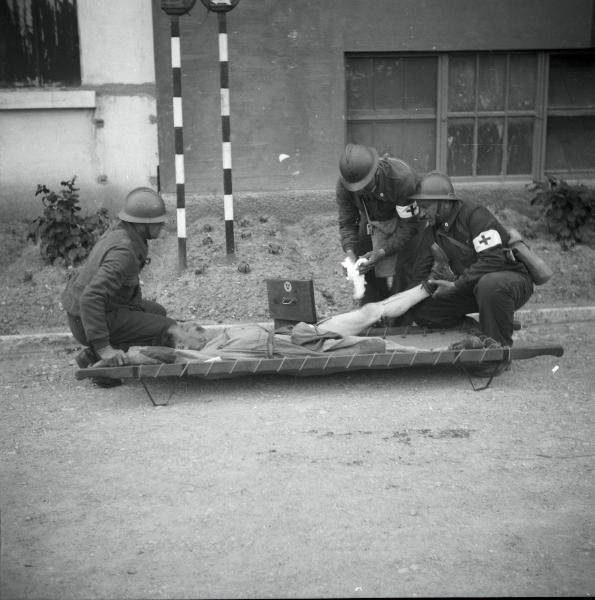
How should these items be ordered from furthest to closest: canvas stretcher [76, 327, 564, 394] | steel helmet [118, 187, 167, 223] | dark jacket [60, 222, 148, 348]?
steel helmet [118, 187, 167, 223]
dark jacket [60, 222, 148, 348]
canvas stretcher [76, 327, 564, 394]

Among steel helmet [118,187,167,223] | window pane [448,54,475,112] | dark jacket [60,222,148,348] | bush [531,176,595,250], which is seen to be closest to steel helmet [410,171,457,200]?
steel helmet [118,187,167,223]

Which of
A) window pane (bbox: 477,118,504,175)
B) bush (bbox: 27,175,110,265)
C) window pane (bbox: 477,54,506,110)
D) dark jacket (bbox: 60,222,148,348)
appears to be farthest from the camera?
window pane (bbox: 477,118,504,175)

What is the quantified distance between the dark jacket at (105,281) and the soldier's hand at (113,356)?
41 millimetres

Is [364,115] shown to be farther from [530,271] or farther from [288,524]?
[288,524]

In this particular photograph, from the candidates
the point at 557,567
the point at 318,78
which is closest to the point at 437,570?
the point at 557,567

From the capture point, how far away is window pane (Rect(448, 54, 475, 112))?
9.57 meters

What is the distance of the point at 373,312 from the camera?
6625 mm

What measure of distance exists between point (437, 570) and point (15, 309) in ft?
17.8

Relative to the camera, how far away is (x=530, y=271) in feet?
20.9

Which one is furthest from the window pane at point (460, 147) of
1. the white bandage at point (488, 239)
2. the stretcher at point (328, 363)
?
the stretcher at point (328, 363)

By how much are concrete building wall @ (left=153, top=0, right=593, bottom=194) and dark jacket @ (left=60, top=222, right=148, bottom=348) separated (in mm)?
3157

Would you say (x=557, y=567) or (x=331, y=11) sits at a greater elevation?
(x=331, y=11)

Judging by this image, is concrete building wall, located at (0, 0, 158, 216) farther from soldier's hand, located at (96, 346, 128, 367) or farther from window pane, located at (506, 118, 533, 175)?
window pane, located at (506, 118, 533, 175)

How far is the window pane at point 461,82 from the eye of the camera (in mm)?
9570
